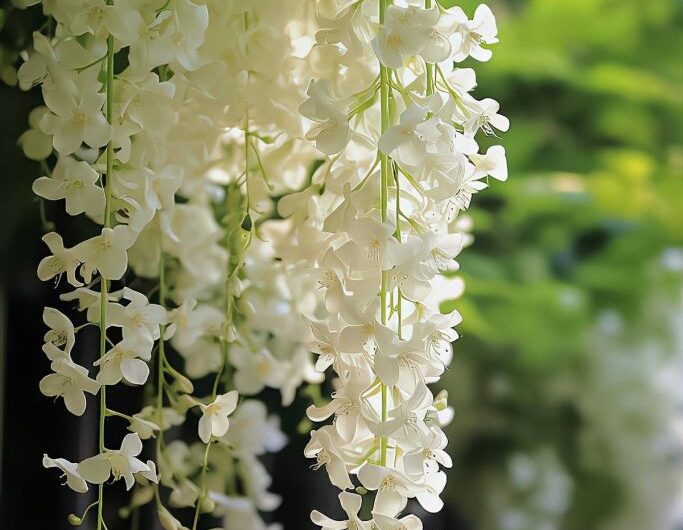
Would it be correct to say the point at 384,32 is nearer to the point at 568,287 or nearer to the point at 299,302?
the point at 299,302

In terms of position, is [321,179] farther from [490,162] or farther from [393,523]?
[393,523]

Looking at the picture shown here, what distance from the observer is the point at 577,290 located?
49.4 inches

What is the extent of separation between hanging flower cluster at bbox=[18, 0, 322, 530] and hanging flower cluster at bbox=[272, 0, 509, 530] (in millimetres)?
92

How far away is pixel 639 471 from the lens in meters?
1.18

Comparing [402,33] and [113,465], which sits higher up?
[402,33]

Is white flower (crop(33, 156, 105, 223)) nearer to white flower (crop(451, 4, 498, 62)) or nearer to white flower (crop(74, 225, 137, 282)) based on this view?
white flower (crop(74, 225, 137, 282))

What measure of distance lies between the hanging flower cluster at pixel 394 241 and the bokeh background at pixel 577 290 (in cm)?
59

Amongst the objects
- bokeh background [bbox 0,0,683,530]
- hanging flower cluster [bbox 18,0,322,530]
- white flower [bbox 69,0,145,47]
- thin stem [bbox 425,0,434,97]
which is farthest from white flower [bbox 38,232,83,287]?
bokeh background [bbox 0,0,683,530]

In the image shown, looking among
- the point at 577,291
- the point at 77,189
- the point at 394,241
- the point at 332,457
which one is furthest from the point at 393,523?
the point at 577,291

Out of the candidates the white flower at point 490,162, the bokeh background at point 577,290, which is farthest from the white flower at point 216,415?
the bokeh background at point 577,290

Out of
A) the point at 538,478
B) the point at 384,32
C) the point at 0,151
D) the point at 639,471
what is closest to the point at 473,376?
the point at 538,478

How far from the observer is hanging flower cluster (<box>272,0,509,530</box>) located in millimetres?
424

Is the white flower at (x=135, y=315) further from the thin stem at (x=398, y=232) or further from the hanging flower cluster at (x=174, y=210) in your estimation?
the thin stem at (x=398, y=232)

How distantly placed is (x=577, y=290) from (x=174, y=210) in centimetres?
80
